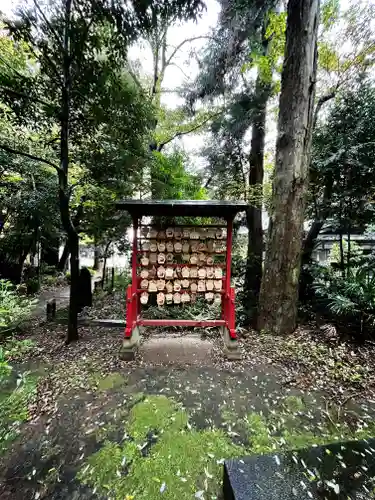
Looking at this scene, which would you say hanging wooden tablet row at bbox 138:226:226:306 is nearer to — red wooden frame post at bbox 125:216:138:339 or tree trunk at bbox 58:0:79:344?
red wooden frame post at bbox 125:216:138:339

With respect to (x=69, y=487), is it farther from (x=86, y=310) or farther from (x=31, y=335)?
(x=86, y=310)

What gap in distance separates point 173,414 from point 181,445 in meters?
0.33

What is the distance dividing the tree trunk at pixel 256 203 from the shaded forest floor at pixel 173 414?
2045mm

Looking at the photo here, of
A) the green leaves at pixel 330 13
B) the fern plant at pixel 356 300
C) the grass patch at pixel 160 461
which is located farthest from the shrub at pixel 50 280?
the green leaves at pixel 330 13

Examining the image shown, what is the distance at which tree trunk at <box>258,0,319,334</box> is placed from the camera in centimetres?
331

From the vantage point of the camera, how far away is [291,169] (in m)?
3.44

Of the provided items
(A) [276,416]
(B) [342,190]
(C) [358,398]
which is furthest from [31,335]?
(B) [342,190]

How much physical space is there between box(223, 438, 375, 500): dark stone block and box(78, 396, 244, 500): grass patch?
0.42 m

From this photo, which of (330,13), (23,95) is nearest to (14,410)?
(23,95)

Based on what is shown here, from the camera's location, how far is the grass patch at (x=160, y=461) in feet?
4.98

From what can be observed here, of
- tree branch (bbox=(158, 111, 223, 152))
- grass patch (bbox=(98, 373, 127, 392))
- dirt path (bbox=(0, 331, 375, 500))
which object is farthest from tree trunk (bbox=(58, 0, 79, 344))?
tree branch (bbox=(158, 111, 223, 152))

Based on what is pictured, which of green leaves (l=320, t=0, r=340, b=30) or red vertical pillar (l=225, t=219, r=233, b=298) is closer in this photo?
red vertical pillar (l=225, t=219, r=233, b=298)

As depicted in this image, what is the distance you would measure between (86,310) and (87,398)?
12.2 ft

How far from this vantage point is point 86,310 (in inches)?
228
